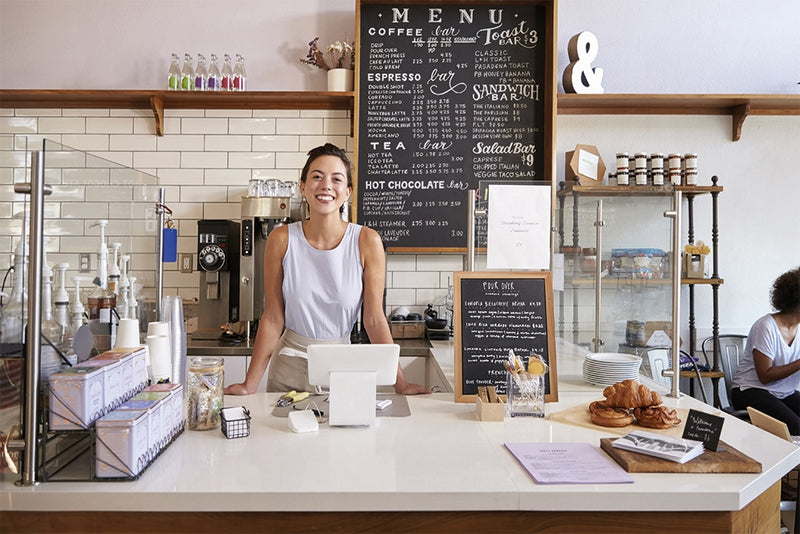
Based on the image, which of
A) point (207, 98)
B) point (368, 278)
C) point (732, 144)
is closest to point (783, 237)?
point (732, 144)

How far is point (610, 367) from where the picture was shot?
2.07 m

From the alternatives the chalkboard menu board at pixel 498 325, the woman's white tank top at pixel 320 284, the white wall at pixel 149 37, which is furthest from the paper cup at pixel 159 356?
the white wall at pixel 149 37

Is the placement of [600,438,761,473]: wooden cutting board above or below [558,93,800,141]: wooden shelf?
below

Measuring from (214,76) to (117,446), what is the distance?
292cm

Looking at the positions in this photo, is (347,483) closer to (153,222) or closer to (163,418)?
(163,418)

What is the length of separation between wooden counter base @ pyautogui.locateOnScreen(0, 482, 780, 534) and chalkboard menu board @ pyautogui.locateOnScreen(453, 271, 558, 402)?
670 mm

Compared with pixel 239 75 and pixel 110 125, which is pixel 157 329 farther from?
pixel 110 125

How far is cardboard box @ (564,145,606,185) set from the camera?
12.0 ft

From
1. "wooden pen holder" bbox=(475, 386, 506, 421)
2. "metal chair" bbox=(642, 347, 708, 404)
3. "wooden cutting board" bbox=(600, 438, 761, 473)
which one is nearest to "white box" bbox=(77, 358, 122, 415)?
"wooden pen holder" bbox=(475, 386, 506, 421)

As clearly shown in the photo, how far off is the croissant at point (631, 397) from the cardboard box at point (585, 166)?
7.00 ft

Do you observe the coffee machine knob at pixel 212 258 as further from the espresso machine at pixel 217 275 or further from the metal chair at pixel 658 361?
the metal chair at pixel 658 361

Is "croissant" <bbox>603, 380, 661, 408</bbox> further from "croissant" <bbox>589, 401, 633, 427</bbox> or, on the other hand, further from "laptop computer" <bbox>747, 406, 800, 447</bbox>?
"laptop computer" <bbox>747, 406, 800, 447</bbox>

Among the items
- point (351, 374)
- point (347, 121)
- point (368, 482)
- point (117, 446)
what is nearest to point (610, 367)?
point (351, 374)

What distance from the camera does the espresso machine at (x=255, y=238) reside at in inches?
131
